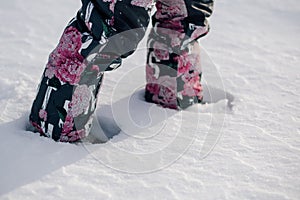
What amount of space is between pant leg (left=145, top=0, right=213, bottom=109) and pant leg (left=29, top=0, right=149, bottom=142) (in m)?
0.21

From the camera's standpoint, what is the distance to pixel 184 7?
4.11 feet

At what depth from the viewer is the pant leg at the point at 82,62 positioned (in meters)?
1.04

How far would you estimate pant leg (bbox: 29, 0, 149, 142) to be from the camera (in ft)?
3.41

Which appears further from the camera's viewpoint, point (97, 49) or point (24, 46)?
point (24, 46)

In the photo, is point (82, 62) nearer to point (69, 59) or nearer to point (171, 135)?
point (69, 59)

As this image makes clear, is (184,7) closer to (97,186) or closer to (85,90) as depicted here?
(85,90)

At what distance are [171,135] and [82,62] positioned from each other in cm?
28

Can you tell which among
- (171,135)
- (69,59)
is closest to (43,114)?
(69,59)

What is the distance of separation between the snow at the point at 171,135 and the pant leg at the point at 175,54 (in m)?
0.04

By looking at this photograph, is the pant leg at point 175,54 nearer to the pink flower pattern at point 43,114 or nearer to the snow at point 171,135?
the snow at point 171,135

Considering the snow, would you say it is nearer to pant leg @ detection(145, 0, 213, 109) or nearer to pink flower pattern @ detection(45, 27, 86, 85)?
pant leg @ detection(145, 0, 213, 109)

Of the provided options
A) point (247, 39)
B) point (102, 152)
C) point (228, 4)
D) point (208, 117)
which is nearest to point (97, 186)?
point (102, 152)

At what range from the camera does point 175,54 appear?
50.8 inches

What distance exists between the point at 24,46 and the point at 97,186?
80cm
